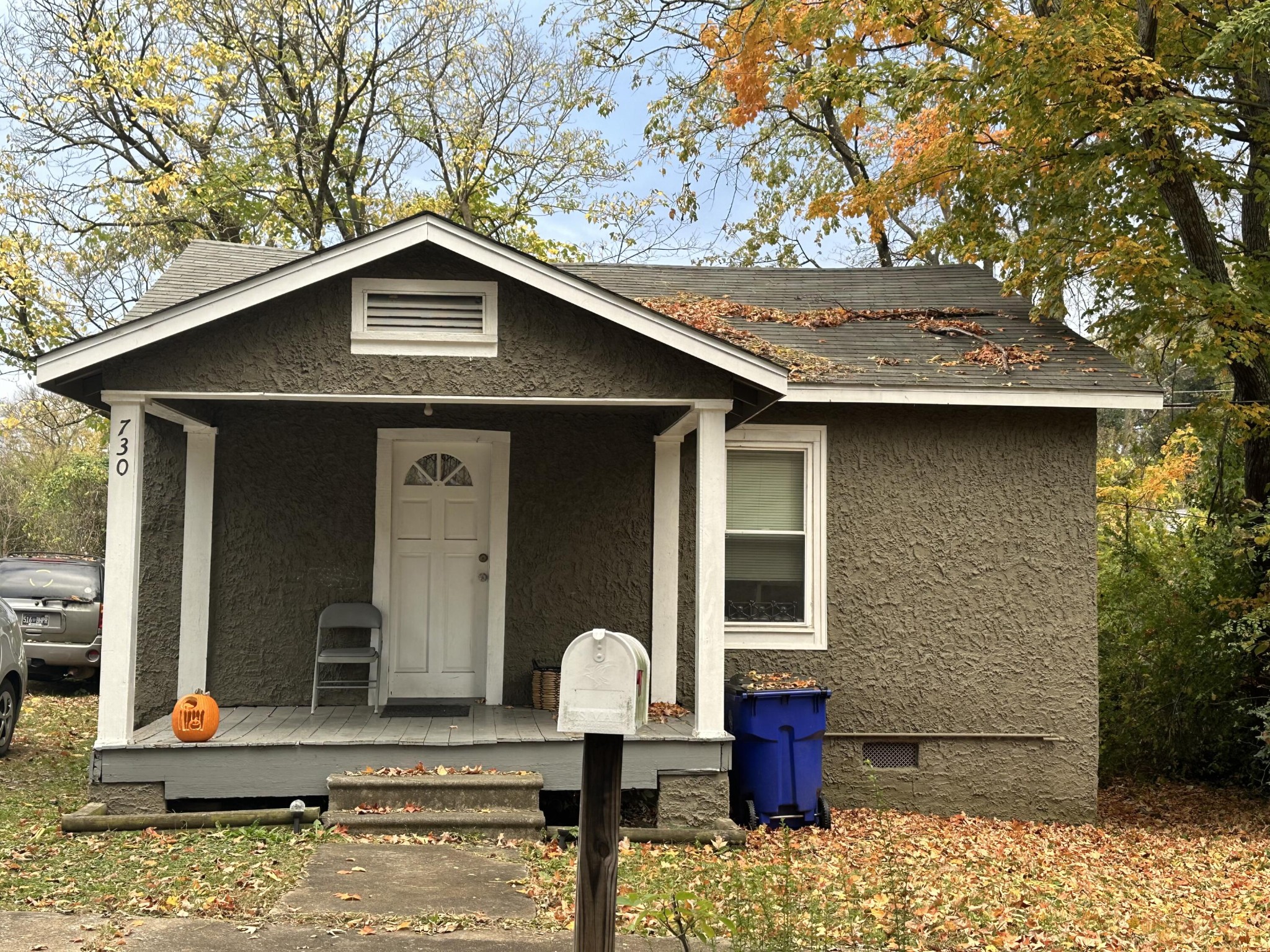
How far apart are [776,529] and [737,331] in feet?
6.25

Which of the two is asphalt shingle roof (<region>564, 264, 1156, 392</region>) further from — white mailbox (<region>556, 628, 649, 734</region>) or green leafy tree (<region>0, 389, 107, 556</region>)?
green leafy tree (<region>0, 389, 107, 556</region>)

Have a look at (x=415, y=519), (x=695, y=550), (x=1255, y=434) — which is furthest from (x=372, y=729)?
(x=1255, y=434)

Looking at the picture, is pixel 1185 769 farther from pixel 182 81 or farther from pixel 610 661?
pixel 182 81

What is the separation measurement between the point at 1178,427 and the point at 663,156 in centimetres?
1138

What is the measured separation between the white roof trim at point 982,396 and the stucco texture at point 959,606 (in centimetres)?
38

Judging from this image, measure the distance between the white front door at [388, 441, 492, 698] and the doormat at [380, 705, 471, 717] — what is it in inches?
9.3

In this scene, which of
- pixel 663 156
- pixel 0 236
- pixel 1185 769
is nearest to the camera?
pixel 1185 769

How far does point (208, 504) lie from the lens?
9.18 meters

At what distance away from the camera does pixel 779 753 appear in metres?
8.45

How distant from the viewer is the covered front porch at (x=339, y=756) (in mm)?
7688

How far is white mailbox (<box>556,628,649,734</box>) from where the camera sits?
400 cm

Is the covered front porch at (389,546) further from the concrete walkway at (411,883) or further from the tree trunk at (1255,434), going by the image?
the tree trunk at (1255,434)

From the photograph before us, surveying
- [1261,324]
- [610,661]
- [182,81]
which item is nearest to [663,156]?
[182,81]

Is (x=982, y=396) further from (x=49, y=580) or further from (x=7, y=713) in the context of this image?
(x=49, y=580)
